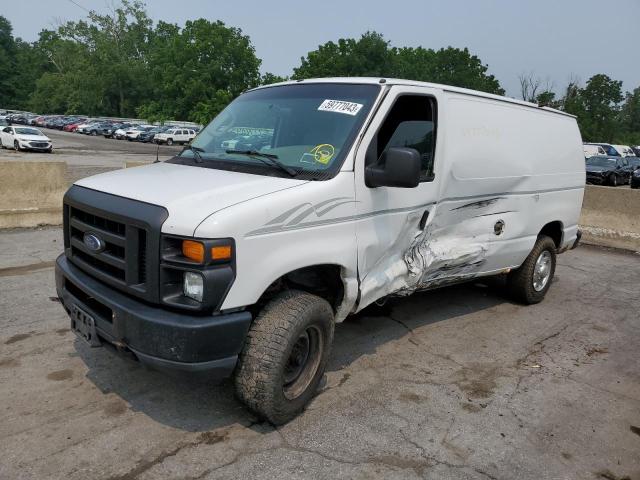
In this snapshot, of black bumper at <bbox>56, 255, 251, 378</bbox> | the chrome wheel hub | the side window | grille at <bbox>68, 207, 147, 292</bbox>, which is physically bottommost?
the chrome wheel hub

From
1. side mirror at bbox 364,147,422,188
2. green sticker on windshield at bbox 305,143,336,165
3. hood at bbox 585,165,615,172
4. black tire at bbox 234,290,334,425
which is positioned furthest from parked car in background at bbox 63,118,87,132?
black tire at bbox 234,290,334,425

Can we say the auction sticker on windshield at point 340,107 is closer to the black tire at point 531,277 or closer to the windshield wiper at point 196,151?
the windshield wiper at point 196,151

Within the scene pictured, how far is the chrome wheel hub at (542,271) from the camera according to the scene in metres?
6.35

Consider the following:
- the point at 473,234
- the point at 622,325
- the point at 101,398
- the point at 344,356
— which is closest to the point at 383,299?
the point at 344,356

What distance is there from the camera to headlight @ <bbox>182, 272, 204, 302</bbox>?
2916mm

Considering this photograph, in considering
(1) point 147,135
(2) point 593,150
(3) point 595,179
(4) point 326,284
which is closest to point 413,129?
(4) point 326,284

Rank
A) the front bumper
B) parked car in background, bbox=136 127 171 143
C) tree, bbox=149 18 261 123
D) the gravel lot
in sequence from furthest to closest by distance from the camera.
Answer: tree, bbox=149 18 261 123
parked car in background, bbox=136 127 171 143
the front bumper
the gravel lot

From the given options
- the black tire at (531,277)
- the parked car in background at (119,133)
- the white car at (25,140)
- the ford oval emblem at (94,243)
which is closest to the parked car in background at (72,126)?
the parked car in background at (119,133)

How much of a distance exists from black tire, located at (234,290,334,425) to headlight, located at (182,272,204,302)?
466 millimetres

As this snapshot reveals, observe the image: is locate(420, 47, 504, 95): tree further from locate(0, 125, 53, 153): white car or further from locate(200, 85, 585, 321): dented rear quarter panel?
locate(200, 85, 585, 321): dented rear quarter panel

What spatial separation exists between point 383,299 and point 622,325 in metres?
3.19

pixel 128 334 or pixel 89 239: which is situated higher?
pixel 89 239

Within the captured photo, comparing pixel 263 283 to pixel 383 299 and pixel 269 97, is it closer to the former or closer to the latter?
pixel 383 299

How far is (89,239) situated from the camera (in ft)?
11.2
